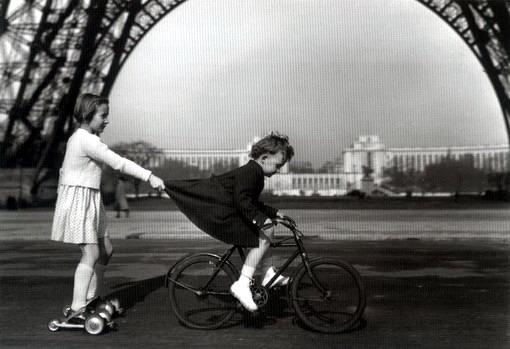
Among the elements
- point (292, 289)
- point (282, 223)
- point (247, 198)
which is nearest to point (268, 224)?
point (282, 223)

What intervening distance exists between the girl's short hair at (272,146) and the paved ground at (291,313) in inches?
42.0

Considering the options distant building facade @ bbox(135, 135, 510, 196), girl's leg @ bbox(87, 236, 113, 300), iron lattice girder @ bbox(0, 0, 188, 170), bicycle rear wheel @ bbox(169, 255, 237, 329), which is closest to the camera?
bicycle rear wheel @ bbox(169, 255, 237, 329)

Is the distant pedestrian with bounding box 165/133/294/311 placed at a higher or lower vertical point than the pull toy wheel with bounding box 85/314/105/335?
higher

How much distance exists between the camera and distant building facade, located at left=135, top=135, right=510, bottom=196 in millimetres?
45125

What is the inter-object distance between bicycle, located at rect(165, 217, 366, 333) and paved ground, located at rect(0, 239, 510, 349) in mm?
99

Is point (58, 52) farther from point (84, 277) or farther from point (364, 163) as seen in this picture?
point (364, 163)

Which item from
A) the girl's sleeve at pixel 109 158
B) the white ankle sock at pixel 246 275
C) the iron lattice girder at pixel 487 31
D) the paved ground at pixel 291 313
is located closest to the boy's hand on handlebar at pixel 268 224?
the white ankle sock at pixel 246 275

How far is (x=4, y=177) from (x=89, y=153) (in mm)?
22591

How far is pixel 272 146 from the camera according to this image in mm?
3939

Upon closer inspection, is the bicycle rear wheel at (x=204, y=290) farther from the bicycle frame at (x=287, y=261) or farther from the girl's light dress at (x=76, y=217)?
the girl's light dress at (x=76, y=217)

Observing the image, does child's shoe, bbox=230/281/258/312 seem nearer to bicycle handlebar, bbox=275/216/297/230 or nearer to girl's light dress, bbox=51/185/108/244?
bicycle handlebar, bbox=275/216/297/230

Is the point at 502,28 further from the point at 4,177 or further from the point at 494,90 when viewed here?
the point at 4,177

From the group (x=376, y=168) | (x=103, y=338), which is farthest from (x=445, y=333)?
(x=376, y=168)

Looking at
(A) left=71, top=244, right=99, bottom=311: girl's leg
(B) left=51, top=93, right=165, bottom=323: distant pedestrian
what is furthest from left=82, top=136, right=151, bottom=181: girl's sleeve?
(A) left=71, top=244, right=99, bottom=311: girl's leg
